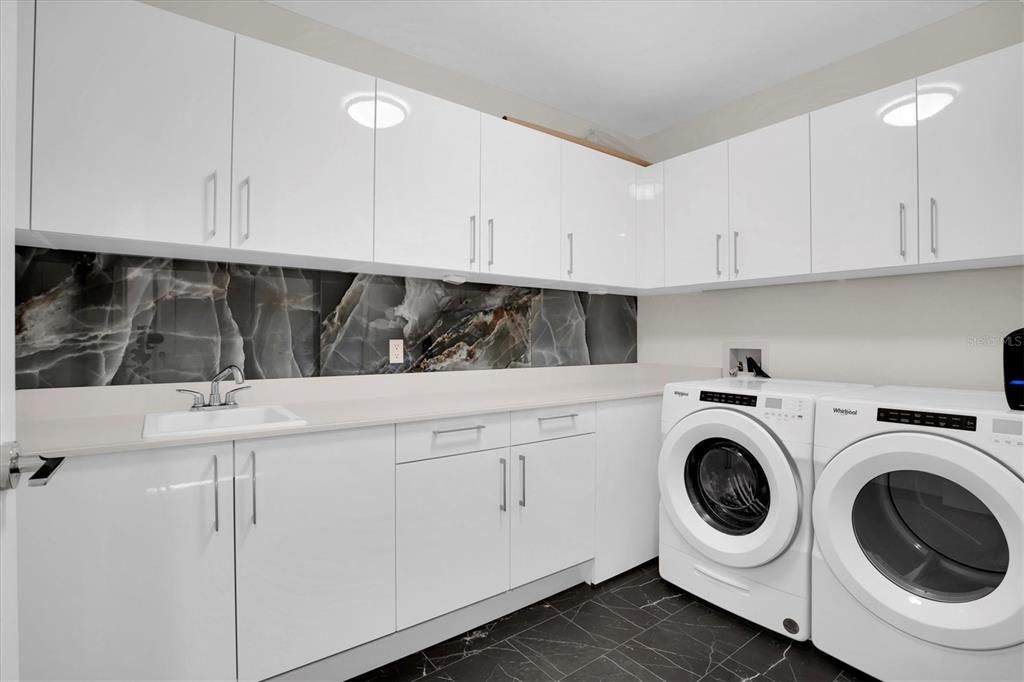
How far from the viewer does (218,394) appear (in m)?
1.85

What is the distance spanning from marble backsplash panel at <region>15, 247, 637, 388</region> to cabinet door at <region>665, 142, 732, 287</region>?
0.76 metres

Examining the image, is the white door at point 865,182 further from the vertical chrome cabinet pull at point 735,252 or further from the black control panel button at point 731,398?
the black control panel button at point 731,398

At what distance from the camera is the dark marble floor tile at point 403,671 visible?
1711 mm

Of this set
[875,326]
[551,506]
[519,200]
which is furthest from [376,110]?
[875,326]

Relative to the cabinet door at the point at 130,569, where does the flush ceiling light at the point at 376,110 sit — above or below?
above

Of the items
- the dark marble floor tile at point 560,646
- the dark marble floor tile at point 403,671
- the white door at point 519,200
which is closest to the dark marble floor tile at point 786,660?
the dark marble floor tile at point 560,646

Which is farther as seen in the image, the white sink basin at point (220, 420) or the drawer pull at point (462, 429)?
the drawer pull at point (462, 429)

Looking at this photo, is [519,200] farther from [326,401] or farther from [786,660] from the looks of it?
[786,660]

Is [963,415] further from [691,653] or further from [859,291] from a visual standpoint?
[691,653]

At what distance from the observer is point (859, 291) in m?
2.33

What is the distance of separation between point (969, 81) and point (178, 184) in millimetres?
2728

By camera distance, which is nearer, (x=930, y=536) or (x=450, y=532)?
(x=930, y=536)

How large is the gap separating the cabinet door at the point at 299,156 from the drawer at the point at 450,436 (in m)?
0.70

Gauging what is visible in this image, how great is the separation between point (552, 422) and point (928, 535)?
132 centimetres
